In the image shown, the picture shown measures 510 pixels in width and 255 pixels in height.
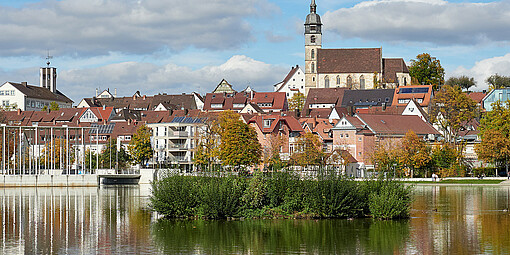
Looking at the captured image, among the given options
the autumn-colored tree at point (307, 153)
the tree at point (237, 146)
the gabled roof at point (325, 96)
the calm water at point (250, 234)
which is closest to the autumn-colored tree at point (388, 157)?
the autumn-colored tree at point (307, 153)

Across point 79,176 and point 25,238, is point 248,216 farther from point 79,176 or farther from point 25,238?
point 79,176

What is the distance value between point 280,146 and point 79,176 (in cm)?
3445

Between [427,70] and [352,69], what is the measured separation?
20885mm

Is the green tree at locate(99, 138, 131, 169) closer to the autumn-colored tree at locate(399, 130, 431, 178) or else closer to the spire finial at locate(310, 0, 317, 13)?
the autumn-colored tree at locate(399, 130, 431, 178)

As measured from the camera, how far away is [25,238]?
122 ft

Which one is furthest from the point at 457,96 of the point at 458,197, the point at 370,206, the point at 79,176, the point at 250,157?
the point at 370,206

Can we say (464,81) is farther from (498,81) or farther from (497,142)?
(497,142)

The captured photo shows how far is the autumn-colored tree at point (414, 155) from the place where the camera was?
10081 centimetres

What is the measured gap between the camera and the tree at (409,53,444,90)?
17088cm

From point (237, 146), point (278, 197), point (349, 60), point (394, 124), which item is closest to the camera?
point (278, 197)

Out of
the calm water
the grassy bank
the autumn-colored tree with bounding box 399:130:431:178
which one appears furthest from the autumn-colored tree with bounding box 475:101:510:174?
the grassy bank

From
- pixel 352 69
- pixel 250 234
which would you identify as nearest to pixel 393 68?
pixel 352 69

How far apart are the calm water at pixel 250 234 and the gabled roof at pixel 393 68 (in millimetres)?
132107

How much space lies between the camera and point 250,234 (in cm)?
3800
